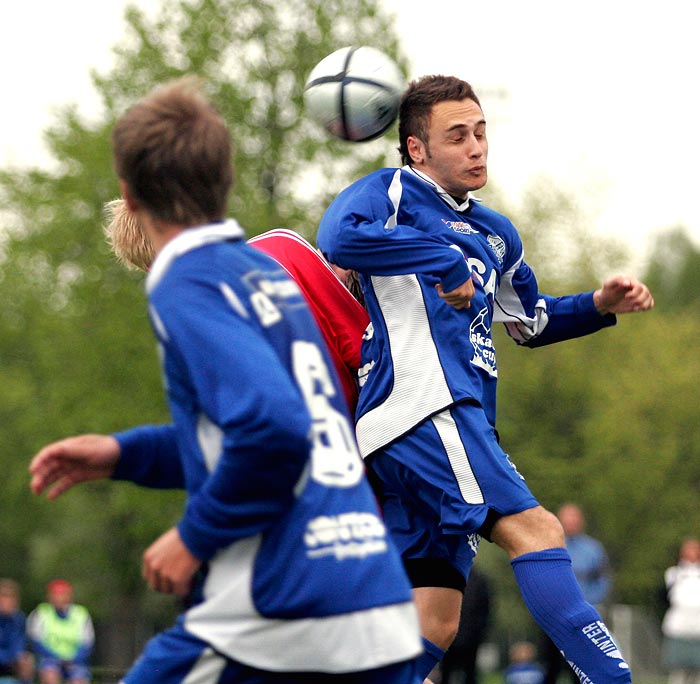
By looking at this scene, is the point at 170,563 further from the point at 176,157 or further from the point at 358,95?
the point at 358,95

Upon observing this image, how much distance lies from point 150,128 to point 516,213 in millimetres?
35853

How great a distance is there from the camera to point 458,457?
4.96m

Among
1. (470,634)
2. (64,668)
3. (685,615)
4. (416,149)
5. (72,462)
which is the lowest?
(64,668)

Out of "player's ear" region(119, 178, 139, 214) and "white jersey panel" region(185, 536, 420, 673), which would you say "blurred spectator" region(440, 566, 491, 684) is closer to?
"white jersey panel" region(185, 536, 420, 673)

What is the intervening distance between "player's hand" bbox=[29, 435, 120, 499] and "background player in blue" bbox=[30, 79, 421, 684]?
1.29ft

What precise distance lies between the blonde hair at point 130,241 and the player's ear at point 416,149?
1311mm

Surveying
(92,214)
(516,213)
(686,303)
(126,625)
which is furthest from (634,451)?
(686,303)

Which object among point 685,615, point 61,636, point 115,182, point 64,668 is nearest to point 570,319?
point 685,615

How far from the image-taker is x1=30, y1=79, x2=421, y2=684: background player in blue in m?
2.96

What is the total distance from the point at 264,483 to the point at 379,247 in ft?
6.97

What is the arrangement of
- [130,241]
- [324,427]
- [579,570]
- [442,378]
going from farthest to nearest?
[579,570] < [442,378] < [130,241] < [324,427]

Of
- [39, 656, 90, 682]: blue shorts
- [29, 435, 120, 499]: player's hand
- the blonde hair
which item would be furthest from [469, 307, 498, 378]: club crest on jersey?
[39, 656, 90, 682]: blue shorts

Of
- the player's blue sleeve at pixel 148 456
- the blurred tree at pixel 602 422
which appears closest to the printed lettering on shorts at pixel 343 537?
the player's blue sleeve at pixel 148 456

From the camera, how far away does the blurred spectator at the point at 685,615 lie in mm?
18000
